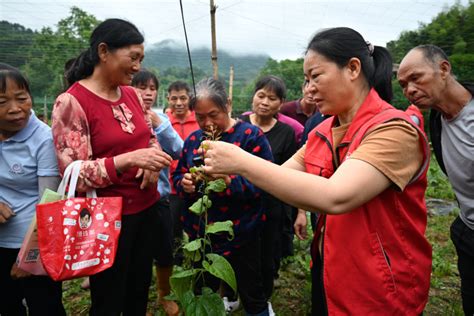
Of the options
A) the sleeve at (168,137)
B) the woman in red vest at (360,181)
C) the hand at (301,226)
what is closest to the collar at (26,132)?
the sleeve at (168,137)

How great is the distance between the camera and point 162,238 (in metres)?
2.37

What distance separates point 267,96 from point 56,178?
77.5 inches

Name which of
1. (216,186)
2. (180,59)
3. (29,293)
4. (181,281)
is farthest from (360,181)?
(180,59)

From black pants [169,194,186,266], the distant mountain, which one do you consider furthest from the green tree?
black pants [169,194,186,266]

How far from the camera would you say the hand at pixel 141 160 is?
5.68 ft

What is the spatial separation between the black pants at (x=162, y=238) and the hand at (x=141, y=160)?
0.55 meters

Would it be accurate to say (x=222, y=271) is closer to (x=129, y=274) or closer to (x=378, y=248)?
(x=378, y=248)

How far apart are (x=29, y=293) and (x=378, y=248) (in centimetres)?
181

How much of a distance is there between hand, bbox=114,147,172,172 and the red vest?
0.87 meters

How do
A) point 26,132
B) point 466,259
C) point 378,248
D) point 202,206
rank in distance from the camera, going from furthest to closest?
point 466,259 < point 26,132 < point 202,206 < point 378,248

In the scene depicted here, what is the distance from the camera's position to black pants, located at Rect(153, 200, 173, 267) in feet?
7.32

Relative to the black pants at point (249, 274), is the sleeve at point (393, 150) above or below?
above

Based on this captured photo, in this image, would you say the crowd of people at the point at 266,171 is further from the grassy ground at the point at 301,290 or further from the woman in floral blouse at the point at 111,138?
the grassy ground at the point at 301,290

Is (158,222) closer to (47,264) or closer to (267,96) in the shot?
(47,264)
